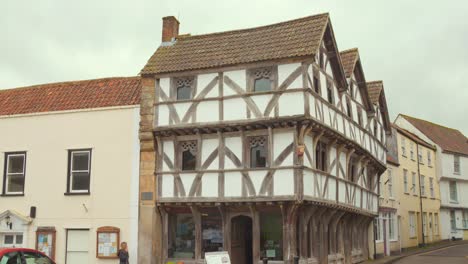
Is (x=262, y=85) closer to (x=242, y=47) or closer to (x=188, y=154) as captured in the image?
(x=242, y=47)

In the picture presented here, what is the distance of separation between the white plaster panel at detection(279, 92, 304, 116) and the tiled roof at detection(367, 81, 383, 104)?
1153 centimetres

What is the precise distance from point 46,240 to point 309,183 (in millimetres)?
11112

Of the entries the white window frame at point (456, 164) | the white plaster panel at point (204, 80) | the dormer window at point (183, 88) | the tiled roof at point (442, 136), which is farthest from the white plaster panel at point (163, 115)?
the white window frame at point (456, 164)

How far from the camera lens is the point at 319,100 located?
21250 millimetres

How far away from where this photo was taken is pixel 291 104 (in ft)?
66.2

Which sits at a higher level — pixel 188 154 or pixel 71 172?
pixel 188 154

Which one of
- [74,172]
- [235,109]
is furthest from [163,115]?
[74,172]

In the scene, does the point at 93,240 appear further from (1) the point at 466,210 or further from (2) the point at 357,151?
(1) the point at 466,210

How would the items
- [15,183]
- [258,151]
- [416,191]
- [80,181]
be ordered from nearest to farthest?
[258,151] → [80,181] → [15,183] → [416,191]

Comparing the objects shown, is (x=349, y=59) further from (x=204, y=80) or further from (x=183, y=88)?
(x=183, y=88)

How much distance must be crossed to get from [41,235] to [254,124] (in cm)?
1020

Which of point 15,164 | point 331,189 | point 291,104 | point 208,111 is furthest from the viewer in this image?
point 15,164

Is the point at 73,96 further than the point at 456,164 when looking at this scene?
No

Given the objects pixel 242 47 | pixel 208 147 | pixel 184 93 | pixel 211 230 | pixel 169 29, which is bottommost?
pixel 211 230
